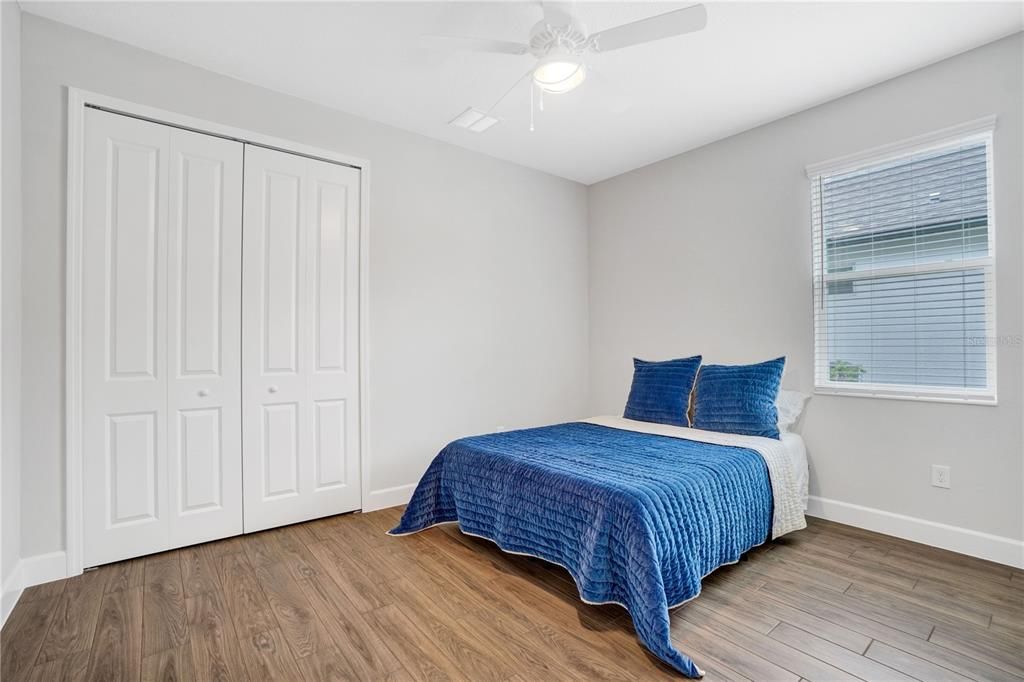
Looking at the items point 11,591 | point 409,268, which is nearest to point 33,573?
point 11,591

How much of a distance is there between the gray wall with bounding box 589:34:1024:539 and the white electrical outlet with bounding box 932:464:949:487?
0.11ft

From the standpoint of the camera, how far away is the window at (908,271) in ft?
8.49

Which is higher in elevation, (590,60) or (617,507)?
(590,60)

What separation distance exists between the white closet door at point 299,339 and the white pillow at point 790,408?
2768 mm

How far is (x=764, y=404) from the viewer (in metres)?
3.01

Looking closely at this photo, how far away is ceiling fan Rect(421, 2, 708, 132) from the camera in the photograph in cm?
192

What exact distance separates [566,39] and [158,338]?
246 cm

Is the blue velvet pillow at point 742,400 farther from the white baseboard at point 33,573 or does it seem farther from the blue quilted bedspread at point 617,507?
the white baseboard at point 33,573

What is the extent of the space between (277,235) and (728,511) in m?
2.88

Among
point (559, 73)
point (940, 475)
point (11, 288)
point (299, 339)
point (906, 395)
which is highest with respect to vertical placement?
point (559, 73)

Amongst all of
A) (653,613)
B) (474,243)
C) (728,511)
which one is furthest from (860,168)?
(653,613)

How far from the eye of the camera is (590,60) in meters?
2.68

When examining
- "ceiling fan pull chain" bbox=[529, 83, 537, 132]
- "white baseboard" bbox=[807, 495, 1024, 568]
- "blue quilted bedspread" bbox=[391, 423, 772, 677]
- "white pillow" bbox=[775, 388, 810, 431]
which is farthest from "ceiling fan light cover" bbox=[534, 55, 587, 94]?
A: "white baseboard" bbox=[807, 495, 1024, 568]

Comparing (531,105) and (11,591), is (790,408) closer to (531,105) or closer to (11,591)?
(531,105)
